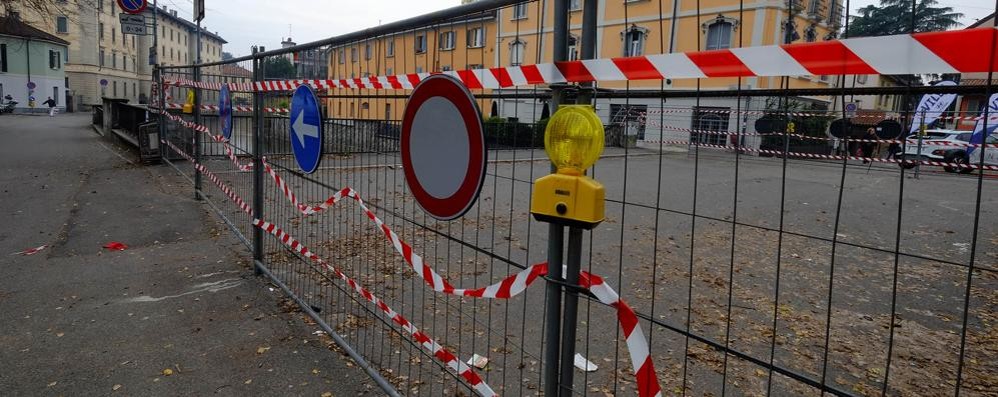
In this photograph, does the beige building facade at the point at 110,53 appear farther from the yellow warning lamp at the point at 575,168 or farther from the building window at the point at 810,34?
the building window at the point at 810,34

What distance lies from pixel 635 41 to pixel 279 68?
11.9ft

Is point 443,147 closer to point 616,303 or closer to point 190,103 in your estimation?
point 616,303

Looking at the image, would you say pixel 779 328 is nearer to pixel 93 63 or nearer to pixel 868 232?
pixel 868 232

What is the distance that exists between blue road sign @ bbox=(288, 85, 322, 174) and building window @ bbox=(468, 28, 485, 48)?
4.79ft

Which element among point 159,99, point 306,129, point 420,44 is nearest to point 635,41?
point 420,44

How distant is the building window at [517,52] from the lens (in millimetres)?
2460

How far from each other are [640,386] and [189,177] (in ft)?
36.7

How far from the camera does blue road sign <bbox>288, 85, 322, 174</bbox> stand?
3.94 meters

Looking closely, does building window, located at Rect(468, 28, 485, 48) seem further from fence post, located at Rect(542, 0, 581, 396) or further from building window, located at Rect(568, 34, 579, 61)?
fence post, located at Rect(542, 0, 581, 396)

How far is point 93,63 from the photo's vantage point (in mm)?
64812

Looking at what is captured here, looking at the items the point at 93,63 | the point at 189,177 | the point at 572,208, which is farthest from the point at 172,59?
the point at 572,208

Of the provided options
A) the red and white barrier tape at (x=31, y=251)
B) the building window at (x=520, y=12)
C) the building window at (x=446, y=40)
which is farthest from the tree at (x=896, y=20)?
the red and white barrier tape at (x=31, y=251)

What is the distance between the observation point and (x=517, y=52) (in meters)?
2.46

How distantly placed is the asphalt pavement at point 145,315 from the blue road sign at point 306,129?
1.25 m
